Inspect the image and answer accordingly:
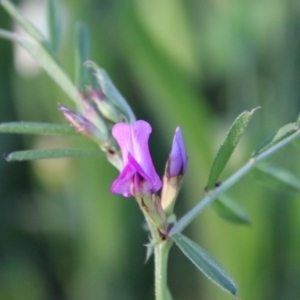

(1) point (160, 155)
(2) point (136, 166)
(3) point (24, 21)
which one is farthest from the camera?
(1) point (160, 155)

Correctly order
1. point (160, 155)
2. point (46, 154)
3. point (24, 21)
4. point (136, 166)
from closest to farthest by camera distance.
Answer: point (136, 166) < point (46, 154) < point (24, 21) < point (160, 155)

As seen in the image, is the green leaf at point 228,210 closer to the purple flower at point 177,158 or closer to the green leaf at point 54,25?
the purple flower at point 177,158

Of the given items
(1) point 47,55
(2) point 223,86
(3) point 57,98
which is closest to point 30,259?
(3) point 57,98

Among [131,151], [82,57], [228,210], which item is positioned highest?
[82,57]

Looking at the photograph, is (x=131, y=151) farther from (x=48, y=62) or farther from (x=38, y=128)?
(x=48, y=62)

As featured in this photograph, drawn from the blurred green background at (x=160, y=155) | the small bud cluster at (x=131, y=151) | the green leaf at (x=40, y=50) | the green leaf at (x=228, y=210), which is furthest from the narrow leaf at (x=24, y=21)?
the blurred green background at (x=160, y=155)

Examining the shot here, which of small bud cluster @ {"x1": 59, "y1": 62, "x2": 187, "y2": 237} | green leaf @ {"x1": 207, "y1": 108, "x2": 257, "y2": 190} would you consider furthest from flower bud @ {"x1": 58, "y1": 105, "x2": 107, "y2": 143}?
green leaf @ {"x1": 207, "y1": 108, "x2": 257, "y2": 190}

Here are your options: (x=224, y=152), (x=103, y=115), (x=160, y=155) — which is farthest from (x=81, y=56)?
(x=160, y=155)
